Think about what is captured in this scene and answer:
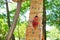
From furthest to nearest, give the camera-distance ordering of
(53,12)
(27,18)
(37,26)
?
(27,18) → (53,12) → (37,26)

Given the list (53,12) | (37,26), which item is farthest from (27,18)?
(37,26)

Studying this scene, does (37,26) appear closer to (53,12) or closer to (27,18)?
(53,12)

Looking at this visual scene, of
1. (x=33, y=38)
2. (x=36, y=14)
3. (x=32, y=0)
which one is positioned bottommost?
(x=33, y=38)

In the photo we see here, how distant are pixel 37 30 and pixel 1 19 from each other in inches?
161

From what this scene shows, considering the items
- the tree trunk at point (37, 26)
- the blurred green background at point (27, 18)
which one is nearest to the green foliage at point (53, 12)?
the blurred green background at point (27, 18)

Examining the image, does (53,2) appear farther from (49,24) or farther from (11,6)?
(11,6)

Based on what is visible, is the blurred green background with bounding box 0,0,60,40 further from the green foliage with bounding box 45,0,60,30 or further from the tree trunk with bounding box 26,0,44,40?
the tree trunk with bounding box 26,0,44,40

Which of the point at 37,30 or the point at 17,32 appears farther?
the point at 17,32

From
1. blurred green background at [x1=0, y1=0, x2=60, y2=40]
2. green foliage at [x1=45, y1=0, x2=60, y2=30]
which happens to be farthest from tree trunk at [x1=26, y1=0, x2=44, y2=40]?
green foliage at [x1=45, y1=0, x2=60, y2=30]

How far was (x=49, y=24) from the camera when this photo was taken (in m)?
5.26

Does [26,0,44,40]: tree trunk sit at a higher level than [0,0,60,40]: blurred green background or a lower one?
higher

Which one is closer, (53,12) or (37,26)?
(37,26)

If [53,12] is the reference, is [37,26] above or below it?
above

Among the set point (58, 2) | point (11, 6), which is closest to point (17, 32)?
point (11, 6)
